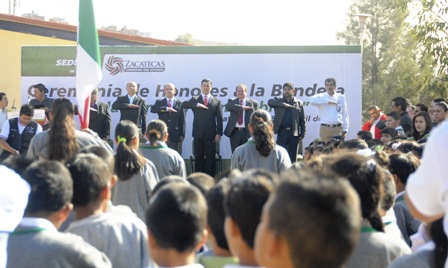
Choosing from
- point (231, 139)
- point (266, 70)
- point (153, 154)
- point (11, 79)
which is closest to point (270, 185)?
point (153, 154)

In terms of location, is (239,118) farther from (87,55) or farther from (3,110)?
(87,55)

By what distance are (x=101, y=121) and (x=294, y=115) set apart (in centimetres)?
412

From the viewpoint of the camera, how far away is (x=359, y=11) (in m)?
40.5

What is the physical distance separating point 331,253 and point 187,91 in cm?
1641

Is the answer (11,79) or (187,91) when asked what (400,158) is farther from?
(11,79)

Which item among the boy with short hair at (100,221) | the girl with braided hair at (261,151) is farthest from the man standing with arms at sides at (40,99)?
the boy with short hair at (100,221)

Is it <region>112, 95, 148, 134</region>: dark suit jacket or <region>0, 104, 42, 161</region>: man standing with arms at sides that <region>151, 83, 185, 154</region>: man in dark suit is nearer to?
<region>112, 95, 148, 134</region>: dark suit jacket

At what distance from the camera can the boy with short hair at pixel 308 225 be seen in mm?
2270

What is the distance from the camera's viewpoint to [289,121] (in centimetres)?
1642

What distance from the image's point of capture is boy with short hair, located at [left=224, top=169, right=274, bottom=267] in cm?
302

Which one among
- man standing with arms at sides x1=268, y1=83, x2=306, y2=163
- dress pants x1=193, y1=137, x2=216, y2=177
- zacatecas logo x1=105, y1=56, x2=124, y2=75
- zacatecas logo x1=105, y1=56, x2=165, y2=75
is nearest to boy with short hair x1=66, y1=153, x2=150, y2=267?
man standing with arms at sides x1=268, y1=83, x2=306, y2=163

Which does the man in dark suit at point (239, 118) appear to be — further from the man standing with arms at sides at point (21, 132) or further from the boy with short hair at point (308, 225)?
the boy with short hair at point (308, 225)

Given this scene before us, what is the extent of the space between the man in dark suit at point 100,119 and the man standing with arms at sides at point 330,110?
4386 millimetres

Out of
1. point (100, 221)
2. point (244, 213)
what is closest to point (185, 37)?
point (100, 221)
